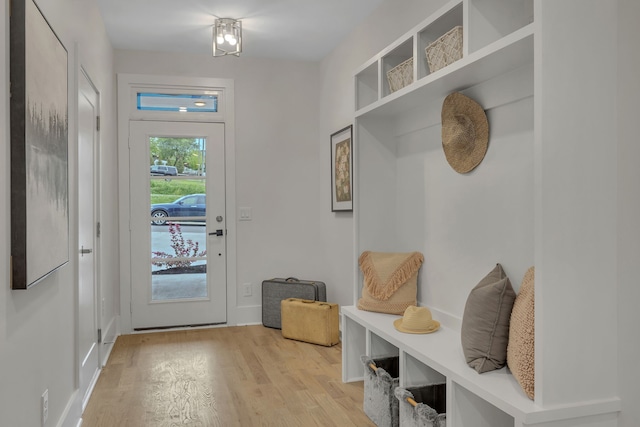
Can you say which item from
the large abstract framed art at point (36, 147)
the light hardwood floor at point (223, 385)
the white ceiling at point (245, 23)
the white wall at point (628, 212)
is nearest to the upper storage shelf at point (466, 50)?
the white wall at point (628, 212)

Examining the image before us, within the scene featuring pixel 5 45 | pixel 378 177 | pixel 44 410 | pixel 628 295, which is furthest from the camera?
pixel 378 177

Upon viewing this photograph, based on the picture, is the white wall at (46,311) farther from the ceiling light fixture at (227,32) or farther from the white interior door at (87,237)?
the ceiling light fixture at (227,32)

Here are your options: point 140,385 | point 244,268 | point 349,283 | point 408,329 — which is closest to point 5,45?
point 408,329

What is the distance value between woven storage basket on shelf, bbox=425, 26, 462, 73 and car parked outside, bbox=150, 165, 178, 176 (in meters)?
2.81

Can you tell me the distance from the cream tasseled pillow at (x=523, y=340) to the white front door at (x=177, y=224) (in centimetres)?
321

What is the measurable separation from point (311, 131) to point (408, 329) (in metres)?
2.77

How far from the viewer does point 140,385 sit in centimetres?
309

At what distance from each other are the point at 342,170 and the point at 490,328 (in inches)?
95.0

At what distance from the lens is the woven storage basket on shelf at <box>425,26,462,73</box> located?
2.12 metres

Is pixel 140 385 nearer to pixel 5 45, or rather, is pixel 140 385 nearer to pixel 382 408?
pixel 382 408

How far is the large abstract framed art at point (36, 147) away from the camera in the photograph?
59.5 inches

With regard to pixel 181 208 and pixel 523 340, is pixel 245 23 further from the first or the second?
pixel 523 340

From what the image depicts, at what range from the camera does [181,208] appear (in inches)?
177

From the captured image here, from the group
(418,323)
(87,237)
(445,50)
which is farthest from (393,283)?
(87,237)
